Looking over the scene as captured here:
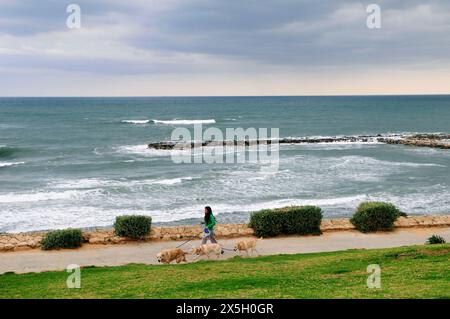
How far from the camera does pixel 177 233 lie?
63.8ft

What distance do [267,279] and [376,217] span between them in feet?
32.5

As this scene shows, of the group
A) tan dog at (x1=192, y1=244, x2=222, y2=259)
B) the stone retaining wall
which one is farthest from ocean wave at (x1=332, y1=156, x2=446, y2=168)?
tan dog at (x1=192, y1=244, x2=222, y2=259)

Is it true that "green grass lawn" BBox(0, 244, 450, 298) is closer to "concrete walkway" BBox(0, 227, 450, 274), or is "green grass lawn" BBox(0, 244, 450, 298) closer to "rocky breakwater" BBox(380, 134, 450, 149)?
"concrete walkway" BBox(0, 227, 450, 274)

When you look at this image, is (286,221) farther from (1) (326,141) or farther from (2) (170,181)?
(1) (326,141)

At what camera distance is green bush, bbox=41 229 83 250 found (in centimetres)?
1780

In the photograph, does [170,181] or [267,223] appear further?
[170,181]

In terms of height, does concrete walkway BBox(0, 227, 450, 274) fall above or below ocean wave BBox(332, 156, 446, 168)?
below

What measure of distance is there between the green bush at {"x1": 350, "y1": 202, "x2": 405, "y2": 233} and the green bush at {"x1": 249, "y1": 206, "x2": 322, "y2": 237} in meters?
1.98

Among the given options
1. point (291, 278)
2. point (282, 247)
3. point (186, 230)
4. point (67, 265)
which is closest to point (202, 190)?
point (186, 230)

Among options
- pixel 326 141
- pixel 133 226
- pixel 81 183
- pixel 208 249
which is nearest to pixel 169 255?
pixel 208 249

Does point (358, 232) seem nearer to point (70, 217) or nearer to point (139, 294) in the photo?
point (139, 294)

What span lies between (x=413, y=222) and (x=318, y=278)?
11224mm

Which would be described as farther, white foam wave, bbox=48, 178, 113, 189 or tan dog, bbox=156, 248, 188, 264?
white foam wave, bbox=48, 178, 113, 189

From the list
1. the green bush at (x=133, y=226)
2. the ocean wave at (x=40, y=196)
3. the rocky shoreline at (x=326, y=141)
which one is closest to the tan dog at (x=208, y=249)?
the green bush at (x=133, y=226)
